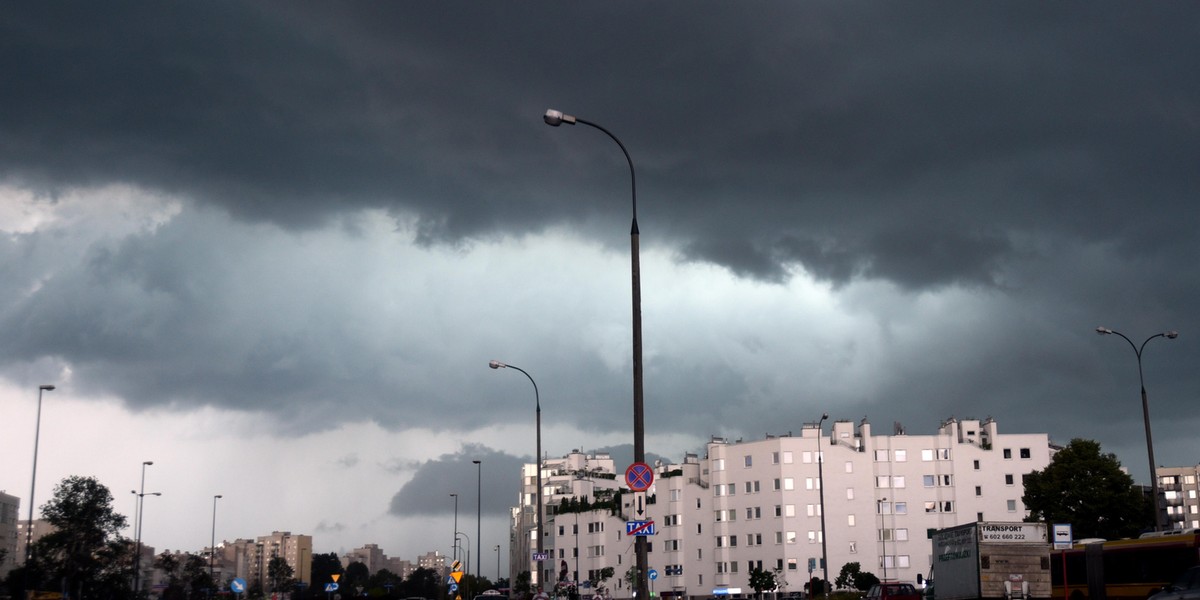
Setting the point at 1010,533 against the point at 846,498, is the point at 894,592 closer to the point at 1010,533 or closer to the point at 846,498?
the point at 1010,533

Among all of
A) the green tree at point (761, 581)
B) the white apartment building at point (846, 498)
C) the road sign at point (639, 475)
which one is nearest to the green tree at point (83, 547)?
the white apartment building at point (846, 498)

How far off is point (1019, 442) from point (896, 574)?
22.4 metres

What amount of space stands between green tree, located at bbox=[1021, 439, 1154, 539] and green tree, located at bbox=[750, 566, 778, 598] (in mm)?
41432

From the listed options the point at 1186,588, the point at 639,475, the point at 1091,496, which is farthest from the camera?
the point at 1091,496

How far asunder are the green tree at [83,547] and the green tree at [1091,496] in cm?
8503

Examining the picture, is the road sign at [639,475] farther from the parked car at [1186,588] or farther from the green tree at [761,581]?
the green tree at [761,581]

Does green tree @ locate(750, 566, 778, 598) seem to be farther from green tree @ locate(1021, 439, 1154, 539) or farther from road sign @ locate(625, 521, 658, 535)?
road sign @ locate(625, 521, 658, 535)

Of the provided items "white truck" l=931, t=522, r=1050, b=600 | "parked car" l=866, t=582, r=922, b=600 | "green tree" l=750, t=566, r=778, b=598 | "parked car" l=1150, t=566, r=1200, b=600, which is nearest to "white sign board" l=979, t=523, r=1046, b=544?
"white truck" l=931, t=522, r=1050, b=600

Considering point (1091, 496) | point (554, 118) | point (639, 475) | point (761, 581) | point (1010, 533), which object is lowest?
point (761, 581)

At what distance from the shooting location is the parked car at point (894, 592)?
157 ft

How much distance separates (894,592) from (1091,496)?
160 feet

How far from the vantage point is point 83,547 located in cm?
10688

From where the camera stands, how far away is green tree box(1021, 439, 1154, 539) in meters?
89.5

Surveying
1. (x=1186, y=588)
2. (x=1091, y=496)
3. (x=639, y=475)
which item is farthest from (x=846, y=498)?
(x=639, y=475)
